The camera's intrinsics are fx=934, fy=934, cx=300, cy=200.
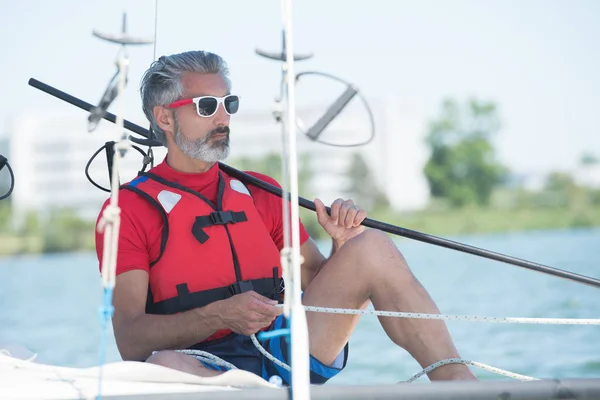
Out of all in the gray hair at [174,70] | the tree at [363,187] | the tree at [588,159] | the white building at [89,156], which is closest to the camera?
the gray hair at [174,70]

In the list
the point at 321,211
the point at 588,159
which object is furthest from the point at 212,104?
the point at 588,159

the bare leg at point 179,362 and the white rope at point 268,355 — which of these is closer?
the bare leg at point 179,362

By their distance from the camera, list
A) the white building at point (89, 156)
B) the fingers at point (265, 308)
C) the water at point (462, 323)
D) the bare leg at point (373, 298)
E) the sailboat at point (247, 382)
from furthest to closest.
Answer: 1. the white building at point (89, 156)
2. the water at point (462, 323)
3. the bare leg at point (373, 298)
4. the fingers at point (265, 308)
5. the sailboat at point (247, 382)

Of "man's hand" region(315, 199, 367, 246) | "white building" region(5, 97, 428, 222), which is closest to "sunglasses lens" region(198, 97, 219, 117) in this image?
"man's hand" region(315, 199, 367, 246)

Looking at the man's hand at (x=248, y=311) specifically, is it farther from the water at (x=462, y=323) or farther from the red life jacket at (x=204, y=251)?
the water at (x=462, y=323)

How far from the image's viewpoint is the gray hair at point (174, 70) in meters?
2.66

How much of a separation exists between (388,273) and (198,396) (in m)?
0.84

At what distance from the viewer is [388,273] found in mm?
2363

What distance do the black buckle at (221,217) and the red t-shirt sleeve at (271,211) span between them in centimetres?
20

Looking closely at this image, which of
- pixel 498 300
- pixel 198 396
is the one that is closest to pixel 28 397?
pixel 198 396

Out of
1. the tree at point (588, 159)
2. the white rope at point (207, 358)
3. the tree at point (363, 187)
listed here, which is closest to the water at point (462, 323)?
the white rope at point (207, 358)

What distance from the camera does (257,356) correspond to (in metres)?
2.50

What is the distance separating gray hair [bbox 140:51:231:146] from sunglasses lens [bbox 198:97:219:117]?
3.5 inches

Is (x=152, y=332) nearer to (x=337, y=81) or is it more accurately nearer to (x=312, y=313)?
(x=312, y=313)
